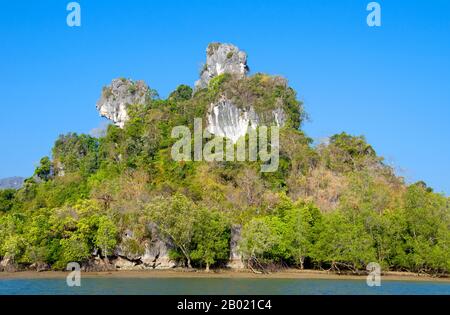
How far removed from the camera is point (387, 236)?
39188mm

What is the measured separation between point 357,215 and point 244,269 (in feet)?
28.1

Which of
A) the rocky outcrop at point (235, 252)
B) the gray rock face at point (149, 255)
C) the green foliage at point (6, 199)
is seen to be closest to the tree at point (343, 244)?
the rocky outcrop at point (235, 252)

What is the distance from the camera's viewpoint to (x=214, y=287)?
29.2 metres

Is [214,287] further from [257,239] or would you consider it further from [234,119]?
[234,119]

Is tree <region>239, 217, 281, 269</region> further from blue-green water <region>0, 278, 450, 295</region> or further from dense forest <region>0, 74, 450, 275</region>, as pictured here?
blue-green water <region>0, 278, 450, 295</region>

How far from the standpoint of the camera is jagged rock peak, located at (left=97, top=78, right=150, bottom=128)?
73438 millimetres

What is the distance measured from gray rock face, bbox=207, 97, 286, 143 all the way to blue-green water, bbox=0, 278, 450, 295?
2664 cm

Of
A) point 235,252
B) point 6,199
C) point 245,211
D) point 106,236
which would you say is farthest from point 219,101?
point 106,236

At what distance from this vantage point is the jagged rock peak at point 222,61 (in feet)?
237

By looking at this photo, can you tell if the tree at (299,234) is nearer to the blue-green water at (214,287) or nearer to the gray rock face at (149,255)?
the blue-green water at (214,287)

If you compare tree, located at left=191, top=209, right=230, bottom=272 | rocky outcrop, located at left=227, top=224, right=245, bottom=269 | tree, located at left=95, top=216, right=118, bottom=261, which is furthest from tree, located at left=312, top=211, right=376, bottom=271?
tree, located at left=95, top=216, right=118, bottom=261

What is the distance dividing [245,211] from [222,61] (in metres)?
33.4

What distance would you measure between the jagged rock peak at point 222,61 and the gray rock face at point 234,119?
12056 mm
